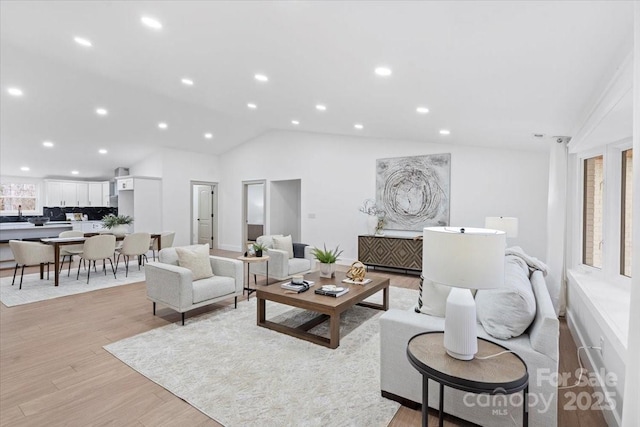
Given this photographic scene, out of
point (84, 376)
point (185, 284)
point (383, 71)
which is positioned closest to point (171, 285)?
point (185, 284)

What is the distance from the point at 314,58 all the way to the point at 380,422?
2.81 m

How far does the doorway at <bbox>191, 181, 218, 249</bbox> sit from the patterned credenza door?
197 inches

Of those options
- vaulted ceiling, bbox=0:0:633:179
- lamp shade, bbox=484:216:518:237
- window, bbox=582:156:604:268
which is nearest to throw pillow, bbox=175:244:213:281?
vaulted ceiling, bbox=0:0:633:179

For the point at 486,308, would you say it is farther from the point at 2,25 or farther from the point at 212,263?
the point at 2,25

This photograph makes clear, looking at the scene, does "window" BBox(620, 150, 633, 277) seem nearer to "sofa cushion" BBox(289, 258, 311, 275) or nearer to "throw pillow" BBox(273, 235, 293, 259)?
"sofa cushion" BBox(289, 258, 311, 275)

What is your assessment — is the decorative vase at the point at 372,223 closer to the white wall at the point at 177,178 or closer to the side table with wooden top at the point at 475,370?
the side table with wooden top at the point at 475,370

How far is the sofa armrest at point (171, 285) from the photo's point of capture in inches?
131

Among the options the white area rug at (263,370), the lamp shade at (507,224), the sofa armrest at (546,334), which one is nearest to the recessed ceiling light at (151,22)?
the white area rug at (263,370)

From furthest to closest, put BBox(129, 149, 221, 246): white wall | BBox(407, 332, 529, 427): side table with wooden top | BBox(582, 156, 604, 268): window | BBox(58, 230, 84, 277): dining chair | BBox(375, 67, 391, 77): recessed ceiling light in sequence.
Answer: BBox(129, 149, 221, 246): white wall < BBox(58, 230, 84, 277): dining chair < BBox(582, 156, 604, 268): window < BBox(375, 67, 391, 77): recessed ceiling light < BBox(407, 332, 529, 427): side table with wooden top

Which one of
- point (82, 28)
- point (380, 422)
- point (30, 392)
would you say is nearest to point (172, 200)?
point (82, 28)

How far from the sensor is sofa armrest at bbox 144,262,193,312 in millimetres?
3330

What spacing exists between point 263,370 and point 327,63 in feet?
8.75

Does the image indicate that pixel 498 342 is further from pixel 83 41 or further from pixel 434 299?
pixel 83 41

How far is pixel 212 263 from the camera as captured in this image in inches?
164
